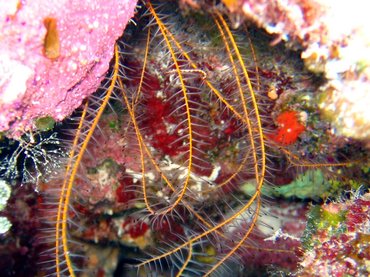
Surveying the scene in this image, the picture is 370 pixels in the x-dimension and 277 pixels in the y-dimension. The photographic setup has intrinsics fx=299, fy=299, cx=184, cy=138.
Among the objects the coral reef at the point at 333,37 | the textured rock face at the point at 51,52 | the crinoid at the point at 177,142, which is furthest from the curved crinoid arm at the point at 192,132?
the coral reef at the point at 333,37

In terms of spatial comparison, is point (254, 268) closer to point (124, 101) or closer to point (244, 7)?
point (124, 101)

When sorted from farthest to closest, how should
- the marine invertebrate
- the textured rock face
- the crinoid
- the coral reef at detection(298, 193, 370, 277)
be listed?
the marine invertebrate → the crinoid → the coral reef at detection(298, 193, 370, 277) → the textured rock face

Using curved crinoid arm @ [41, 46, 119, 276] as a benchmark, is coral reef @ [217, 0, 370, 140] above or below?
above

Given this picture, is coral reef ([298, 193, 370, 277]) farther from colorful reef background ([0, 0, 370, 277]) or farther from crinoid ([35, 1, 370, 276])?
crinoid ([35, 1, 370, 276])

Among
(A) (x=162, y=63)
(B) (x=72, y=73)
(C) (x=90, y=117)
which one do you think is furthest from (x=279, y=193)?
(B) (x=72, y=73)

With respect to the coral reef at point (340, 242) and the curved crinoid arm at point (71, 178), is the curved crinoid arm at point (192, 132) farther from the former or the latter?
the coral reef at point (340, 242)

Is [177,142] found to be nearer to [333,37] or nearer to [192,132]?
[192,132]

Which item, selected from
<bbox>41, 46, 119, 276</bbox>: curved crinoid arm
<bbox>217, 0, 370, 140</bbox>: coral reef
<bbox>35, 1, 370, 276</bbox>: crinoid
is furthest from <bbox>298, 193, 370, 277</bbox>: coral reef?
<bbox>41, 46, 119, 276</bbox>: curved crinoid arm
